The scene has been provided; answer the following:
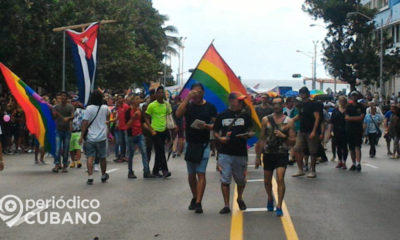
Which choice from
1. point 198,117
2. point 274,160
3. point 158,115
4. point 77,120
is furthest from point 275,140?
point 77,120

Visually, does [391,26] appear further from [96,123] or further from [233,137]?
[233,137]

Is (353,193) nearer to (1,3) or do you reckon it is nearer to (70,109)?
(70,109)

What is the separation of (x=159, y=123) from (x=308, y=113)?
9.93 ft

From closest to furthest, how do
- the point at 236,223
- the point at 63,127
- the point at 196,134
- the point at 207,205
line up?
the point at 236,223
the point at 196,134
the point at 207,205
the point at 63,127

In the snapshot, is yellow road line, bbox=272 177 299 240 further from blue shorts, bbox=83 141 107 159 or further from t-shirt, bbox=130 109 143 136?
t-shirt, bbox=130 109 143 136

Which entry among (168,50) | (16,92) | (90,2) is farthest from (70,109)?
(168,50)

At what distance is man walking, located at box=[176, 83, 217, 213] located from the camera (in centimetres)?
1003

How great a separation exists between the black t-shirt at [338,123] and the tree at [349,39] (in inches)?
1595

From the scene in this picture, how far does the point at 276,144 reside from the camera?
995cm

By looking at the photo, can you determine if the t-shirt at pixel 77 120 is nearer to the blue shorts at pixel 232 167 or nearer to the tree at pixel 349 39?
the blue shorts at pixel 232 167

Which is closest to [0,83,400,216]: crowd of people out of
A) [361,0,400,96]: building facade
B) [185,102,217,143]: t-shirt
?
[185,102,217,143]: t-shirt

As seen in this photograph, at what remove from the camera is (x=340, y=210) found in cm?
1017

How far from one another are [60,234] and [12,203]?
8.80 ft

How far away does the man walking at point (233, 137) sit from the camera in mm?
9758
